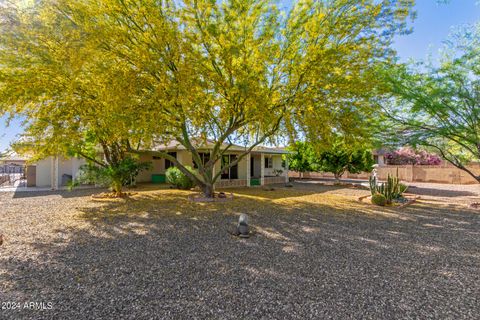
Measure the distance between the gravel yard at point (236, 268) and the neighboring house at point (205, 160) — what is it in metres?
7.85

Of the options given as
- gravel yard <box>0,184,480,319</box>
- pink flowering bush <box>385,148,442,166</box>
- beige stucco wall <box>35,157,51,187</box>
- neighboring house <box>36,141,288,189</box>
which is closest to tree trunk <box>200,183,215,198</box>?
neighboring house <box>36,141,288,189</box>

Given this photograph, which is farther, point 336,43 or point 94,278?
point 336,43

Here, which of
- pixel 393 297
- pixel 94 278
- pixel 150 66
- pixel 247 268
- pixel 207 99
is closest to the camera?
pixel 393 297

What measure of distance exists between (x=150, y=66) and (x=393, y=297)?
328 inches

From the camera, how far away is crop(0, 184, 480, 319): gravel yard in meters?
3.13

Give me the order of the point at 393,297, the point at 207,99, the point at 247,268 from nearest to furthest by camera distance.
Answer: the point at 393,297, the point at 247,268, the point at 207,99

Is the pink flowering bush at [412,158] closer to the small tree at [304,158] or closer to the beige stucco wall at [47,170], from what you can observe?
the small tree at [304,158]

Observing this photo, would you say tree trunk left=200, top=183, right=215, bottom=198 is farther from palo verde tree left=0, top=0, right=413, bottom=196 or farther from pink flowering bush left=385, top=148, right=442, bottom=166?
pink flowering bush left=385, top=148, right=442, bottom=166

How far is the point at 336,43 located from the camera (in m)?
8.53

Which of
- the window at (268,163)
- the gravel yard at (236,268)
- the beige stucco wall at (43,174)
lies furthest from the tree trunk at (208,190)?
the beige stucco wall at (43,174)

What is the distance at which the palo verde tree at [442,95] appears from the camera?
935cm

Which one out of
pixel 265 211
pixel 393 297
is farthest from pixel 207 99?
pixel 393 297

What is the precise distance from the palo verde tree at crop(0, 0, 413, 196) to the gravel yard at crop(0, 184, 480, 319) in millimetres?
3696

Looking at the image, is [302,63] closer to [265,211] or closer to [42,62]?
[265,211]
